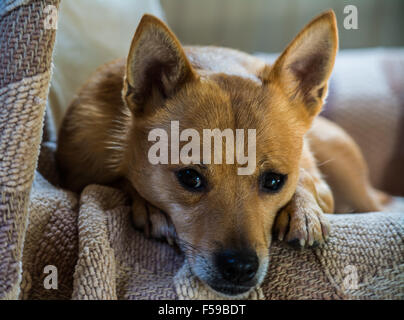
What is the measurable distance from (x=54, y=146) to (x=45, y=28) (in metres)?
0.69

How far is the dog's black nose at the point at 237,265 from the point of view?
36.4 inches

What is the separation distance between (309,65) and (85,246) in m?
0.76

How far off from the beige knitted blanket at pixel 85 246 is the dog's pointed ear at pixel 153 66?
235mm

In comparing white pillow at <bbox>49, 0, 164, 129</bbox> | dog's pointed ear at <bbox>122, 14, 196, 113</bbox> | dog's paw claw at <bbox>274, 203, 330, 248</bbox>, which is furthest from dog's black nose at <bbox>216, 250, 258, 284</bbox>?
white pillow at <bbox>49, 0, 164, 129</bbox>

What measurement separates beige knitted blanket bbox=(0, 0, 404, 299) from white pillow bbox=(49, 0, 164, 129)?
76cm

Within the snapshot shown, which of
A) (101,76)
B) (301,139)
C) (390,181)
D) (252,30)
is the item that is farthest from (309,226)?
(252,30)

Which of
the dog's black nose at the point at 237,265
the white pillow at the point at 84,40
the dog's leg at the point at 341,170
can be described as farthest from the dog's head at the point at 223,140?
the white pillow at the point at 84,40

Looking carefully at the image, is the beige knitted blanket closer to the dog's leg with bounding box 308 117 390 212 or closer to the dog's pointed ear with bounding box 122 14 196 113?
the dog's pointed ear with bounding box 122 14 196 113

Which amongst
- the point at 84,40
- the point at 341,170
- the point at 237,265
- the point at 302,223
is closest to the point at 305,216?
the point at 302,223

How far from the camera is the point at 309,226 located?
997mm

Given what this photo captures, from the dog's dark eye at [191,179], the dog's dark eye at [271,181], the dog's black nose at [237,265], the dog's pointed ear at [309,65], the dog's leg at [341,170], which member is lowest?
the dog's leg at [341,170]

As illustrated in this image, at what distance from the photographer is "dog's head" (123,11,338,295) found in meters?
0.97

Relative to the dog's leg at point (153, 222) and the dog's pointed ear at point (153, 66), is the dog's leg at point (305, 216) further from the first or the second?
the dog's pointed ear at point (153, 66)

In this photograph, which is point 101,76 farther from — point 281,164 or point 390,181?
point 390,181
